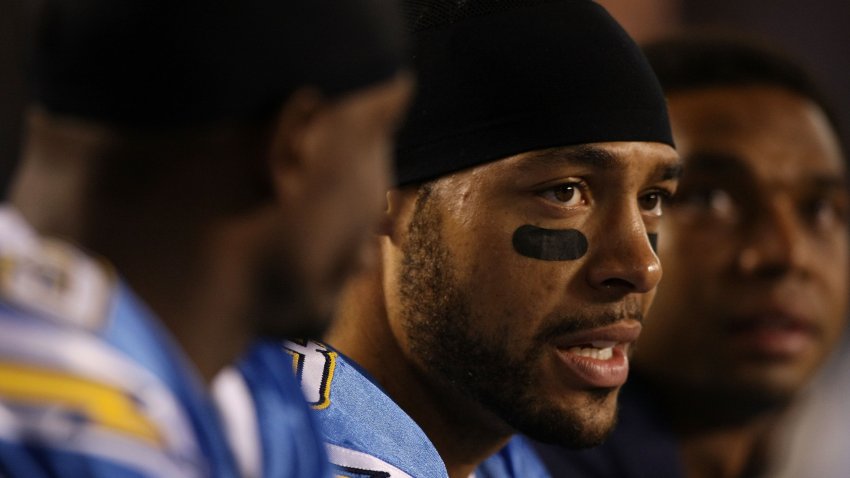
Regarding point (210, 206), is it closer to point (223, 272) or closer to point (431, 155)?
point (223, 272)

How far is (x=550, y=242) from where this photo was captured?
3.94ft

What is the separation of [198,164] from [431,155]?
21.2 inches

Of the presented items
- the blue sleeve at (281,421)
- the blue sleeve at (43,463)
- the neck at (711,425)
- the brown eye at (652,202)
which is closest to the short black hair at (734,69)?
the neck at (711,425)

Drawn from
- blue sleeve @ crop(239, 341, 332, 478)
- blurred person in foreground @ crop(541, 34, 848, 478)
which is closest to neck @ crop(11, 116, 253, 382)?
blue sleeve @ crop(239, 341, 332, 478)

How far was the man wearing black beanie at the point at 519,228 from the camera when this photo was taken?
1190 millimetres

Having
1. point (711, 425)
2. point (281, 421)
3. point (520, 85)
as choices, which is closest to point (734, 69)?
point (711, 425)

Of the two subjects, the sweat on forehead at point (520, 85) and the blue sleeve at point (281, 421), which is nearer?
the blue sleeve at point (281, 421)

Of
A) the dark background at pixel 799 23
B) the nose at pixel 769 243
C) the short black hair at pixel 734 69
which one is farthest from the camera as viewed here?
the dark background at pixel 799 23

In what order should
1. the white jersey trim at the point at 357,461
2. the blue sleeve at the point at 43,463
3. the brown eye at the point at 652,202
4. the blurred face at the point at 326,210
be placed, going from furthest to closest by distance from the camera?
the brown eye at the point at 652,202 < the white jersey trim at the point at 357,461 < the blurred face at the point at 326,210 < the blue sleeve at the point at 43,463

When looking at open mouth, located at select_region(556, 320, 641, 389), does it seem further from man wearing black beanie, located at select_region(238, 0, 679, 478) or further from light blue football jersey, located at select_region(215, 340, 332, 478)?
light blue football jersey, located at select_region(215, 340, 332, 478)

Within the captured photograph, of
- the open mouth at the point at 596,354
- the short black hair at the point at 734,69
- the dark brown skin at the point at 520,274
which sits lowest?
the open mouth at the point at 596,354

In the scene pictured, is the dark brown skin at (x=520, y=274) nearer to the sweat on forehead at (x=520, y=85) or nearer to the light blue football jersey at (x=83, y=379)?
the sweat on forehead at (x=520, y=85)

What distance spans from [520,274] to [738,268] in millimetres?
960

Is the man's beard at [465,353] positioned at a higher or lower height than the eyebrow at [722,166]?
lower
